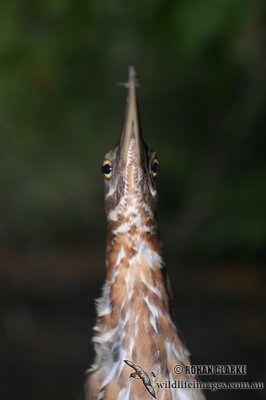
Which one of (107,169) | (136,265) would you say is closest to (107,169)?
(107,169)

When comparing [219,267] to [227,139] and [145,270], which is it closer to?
[227,139]

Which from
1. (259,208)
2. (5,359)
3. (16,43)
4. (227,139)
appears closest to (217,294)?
(259,208)

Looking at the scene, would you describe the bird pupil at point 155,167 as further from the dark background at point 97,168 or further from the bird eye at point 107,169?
the dark background at point 97,168

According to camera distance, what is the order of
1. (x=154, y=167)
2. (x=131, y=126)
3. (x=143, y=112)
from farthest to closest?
1. (x=143, y=112)
2. (x=154, y=167)
3. (x=131, y=126)

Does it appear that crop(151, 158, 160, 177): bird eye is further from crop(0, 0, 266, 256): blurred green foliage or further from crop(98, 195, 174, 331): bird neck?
crop(0, 0, 266, 256): blurred green foliage

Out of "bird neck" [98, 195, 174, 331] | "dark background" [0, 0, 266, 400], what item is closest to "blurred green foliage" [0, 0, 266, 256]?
"dark background" [0, 0, 266, 400]

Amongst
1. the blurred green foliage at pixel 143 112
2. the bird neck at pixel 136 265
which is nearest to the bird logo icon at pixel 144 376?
the bird neck at pixel 136 265

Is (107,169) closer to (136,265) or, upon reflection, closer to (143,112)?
(136,265)

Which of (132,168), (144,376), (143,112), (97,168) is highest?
(143,112)
